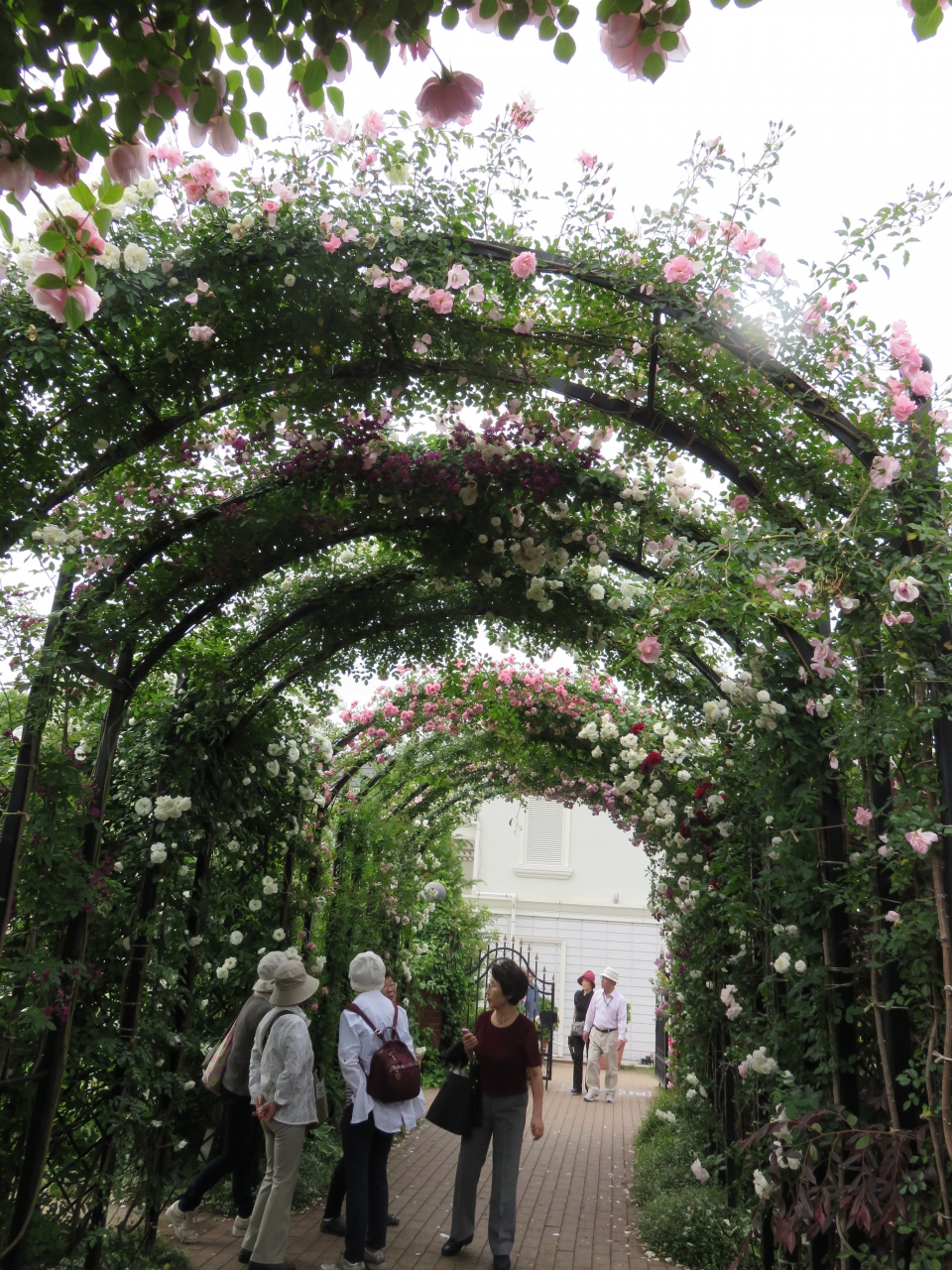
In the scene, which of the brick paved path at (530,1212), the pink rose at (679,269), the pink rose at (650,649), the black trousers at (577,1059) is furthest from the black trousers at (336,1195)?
the black trousers at (577,1059)

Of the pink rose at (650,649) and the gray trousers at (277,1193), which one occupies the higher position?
the pink rose at (650,649)

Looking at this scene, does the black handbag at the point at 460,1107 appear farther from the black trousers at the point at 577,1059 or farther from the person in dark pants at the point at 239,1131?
the black trousers at the point at 577,1059

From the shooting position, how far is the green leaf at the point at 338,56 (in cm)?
156

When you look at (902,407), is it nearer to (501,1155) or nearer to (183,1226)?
(501,1155)

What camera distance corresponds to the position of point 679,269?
3.20 meters

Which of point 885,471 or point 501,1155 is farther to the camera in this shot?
point 501,1155

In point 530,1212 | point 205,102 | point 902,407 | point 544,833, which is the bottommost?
point 530,1212

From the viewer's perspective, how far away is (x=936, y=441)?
289 centimetres

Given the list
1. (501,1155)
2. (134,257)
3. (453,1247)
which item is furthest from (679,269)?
(453,1247)

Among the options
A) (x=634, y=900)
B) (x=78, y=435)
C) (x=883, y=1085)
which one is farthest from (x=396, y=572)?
(x=634, y=900)

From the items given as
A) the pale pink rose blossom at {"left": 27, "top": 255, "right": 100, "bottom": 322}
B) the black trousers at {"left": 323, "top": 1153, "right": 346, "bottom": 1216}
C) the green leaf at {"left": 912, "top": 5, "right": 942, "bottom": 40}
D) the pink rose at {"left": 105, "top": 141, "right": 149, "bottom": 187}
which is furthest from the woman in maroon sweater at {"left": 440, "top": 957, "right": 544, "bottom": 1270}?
the green leaf at {"left": 912, "top": 5, "right": 942, "bottom": 40}

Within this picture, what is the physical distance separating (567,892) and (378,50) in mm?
17362

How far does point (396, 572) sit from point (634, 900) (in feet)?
46.0

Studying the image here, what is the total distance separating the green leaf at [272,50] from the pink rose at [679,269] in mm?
1883
